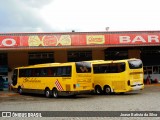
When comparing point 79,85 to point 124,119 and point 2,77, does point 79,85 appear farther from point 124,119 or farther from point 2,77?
point 2,77

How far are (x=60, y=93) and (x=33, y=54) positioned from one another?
637 inches

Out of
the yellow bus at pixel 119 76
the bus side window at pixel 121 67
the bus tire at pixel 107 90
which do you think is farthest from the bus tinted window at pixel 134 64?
the bus tire at pixel 107 90

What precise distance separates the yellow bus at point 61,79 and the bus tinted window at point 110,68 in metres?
2.47

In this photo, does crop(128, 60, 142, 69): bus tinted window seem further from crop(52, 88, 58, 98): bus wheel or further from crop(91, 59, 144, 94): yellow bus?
crop(52, 88, 58, 98): bus wheel

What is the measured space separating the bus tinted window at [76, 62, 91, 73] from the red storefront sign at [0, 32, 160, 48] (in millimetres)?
9969

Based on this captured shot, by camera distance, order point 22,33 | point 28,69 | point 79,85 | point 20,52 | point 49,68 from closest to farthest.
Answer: point 79,85
point 49,68
point 28,69
point 22,33
point 20,52

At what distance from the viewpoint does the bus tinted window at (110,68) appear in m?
26.9

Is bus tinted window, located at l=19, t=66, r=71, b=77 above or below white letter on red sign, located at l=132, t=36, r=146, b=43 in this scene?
below

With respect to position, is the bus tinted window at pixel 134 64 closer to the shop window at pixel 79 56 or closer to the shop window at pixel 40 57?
the shop window at pixel 79 56

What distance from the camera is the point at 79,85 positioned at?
24.7 meters

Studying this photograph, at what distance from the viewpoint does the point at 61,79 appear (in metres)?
25.2

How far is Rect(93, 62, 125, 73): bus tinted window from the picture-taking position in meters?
26.9

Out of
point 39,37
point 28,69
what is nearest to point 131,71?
point 28,69

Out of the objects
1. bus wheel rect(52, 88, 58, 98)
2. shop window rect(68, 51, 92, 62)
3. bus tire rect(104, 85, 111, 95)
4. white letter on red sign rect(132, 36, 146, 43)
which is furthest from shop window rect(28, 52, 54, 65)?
bus wheel rect(52, 88, 58, 98)
